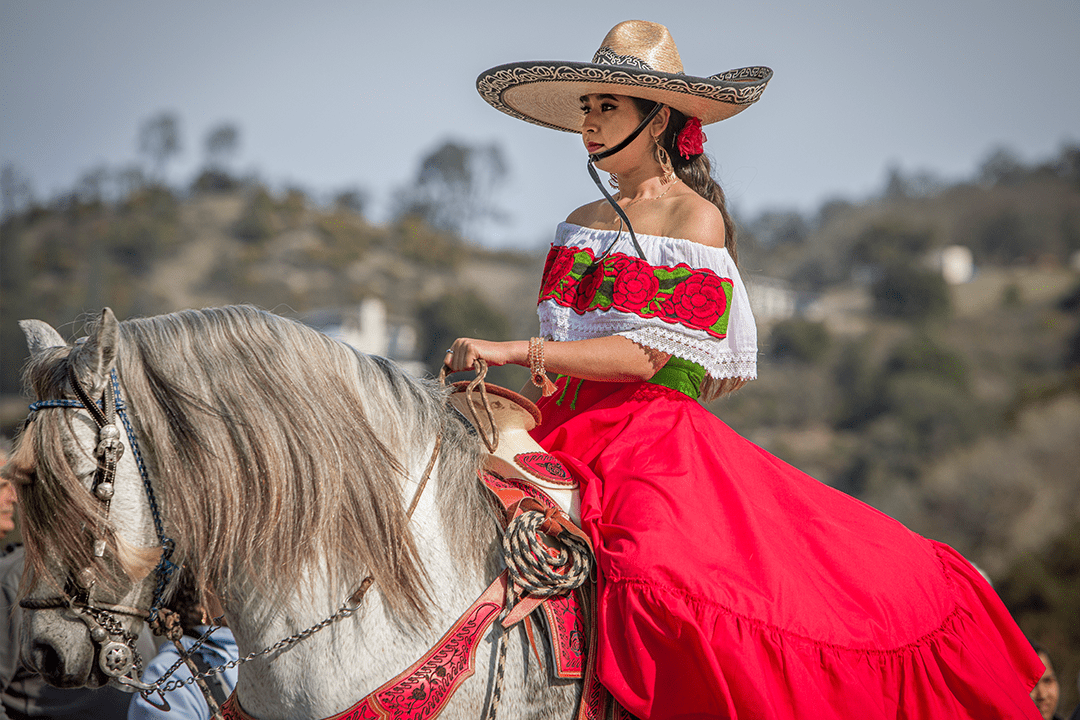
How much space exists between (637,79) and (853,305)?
64391 millimetres

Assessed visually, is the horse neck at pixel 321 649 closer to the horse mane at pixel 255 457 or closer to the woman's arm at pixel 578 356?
the horse mane at pixel 255 457

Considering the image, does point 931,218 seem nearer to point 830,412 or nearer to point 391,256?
point 830,412

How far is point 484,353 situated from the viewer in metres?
2.32

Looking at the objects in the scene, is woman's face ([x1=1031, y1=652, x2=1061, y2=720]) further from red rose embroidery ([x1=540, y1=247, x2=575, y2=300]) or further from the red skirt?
red rose embroidery ([x1=540, y1=247, x2=575, y2=300])

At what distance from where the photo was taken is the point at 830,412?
4753cm

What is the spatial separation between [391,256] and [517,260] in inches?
435

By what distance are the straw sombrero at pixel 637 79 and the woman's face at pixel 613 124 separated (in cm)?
4

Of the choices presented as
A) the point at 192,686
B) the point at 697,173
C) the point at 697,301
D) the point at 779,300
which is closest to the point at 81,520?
the point at 697,301

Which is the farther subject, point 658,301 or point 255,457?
point 658,301

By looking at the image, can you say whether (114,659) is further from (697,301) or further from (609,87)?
(609,87)

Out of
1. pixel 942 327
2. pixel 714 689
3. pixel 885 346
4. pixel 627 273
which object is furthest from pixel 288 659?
pixel 942 327

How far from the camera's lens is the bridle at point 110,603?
181 centimetres

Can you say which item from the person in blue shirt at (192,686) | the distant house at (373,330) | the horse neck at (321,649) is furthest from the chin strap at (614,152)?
the distant house at (373,330)

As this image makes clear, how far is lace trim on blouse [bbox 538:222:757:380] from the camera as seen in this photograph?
242 centimetres
